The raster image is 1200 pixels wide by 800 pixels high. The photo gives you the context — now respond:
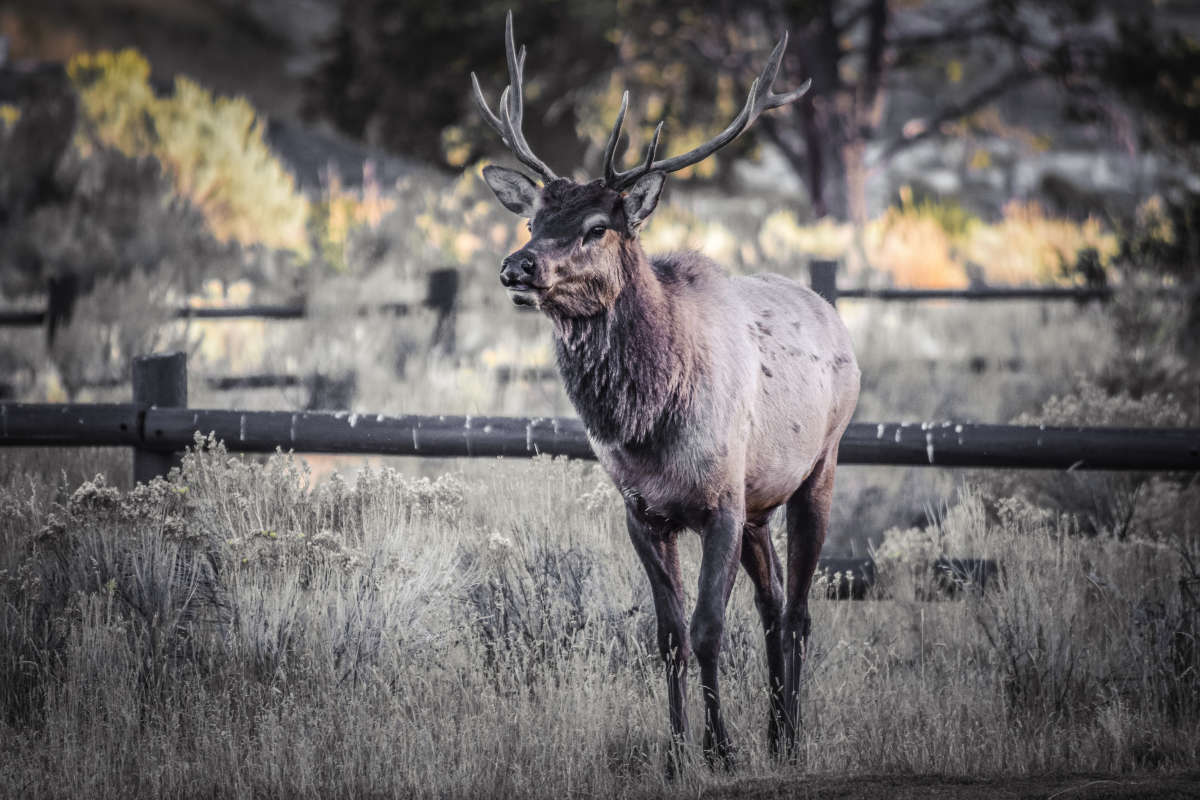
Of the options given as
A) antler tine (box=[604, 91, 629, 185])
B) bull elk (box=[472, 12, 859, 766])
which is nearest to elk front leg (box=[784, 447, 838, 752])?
bull elk (box=[472, 12, 859, 766])

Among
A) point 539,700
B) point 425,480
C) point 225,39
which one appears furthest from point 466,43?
point 225,39

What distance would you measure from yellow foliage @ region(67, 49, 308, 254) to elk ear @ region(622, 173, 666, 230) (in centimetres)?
1116

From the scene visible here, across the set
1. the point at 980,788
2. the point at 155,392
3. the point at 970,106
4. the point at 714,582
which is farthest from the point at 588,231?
the point at 970,106

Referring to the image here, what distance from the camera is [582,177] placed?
2175 centimetres

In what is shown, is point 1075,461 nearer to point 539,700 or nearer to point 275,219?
point 539,700

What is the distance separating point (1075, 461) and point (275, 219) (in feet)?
39.8

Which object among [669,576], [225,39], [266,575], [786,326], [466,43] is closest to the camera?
[669,576]

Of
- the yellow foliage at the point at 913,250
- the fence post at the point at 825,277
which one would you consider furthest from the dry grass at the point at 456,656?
the yellow foliage at the point at 913,250

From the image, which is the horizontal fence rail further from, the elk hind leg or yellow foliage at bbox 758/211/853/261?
yellow foliage at bbox 758/211/853/261

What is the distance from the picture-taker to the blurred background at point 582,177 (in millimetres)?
10211

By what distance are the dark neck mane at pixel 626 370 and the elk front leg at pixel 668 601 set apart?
333 mm

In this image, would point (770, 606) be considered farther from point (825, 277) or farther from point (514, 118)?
point (825, 277)

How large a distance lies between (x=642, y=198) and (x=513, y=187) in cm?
61

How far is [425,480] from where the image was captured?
6004 millimetres
